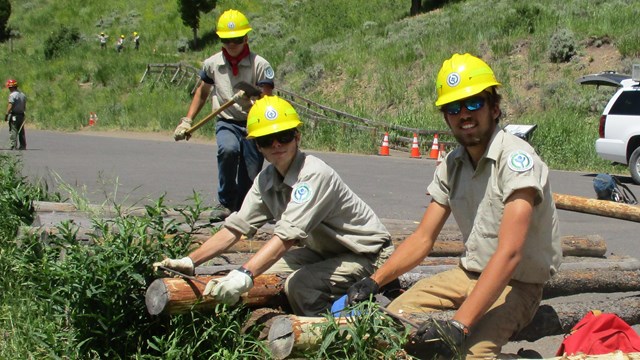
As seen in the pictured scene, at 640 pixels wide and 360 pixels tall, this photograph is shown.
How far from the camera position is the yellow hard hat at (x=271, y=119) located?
5309mm

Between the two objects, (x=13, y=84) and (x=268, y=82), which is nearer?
(x=268, y=82)

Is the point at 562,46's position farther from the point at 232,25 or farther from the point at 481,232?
the point at 481,232

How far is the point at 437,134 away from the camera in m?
23.7

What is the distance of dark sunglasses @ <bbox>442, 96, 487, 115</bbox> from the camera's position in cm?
457

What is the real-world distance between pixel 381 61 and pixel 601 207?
2286 cm

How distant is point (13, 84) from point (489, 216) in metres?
22.2

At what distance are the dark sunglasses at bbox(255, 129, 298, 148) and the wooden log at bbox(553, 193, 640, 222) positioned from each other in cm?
705

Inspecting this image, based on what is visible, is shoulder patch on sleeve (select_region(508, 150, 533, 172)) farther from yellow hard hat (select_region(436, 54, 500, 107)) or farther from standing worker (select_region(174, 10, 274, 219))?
standing worker (select_region(174, 10, 274, 219))

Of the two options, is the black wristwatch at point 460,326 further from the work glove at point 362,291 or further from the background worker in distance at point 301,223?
the background worker in distance at point 301,223

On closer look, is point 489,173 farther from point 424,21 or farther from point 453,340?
point 424,21

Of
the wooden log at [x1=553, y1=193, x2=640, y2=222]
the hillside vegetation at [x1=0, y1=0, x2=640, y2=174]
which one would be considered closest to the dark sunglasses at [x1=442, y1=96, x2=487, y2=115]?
the wooden log at [x1=553, y1=193, x2=640, y2=222]

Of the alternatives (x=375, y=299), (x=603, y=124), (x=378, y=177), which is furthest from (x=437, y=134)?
(x=375, y=299)

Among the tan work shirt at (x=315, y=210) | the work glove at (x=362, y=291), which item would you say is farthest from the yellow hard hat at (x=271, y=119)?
the work glove at (x=362, y=291)

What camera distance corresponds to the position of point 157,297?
15.6 feet
